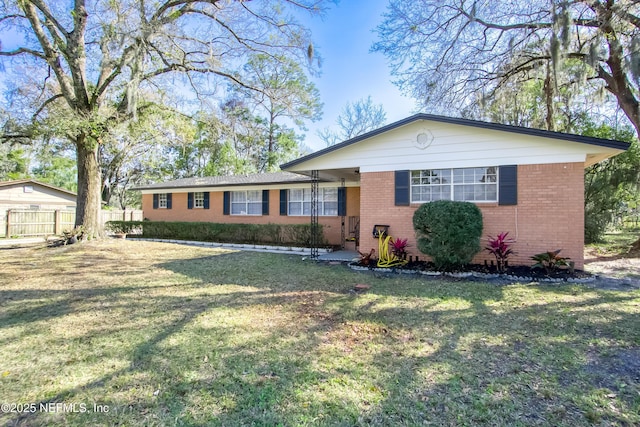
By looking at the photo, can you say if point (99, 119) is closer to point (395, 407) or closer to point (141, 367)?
point (141, 367)

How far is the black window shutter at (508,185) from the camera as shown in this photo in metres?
7.36

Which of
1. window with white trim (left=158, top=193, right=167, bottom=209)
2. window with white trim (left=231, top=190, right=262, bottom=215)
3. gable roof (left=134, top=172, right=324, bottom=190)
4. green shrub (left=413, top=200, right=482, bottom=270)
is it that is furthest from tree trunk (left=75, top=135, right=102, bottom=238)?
green shrub (left=413, top=200, right=482, bottom=270)

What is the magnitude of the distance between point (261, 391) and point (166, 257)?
837 cm

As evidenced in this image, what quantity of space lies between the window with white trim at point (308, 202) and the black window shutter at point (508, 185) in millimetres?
6453

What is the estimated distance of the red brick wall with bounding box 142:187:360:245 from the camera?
12.4 m

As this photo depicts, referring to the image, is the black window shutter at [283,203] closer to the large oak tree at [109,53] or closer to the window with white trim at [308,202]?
the window with white trim at [308,202]

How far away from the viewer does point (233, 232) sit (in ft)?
46.2

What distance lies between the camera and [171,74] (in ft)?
38.7

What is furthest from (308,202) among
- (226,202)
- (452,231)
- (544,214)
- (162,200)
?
(162,200)

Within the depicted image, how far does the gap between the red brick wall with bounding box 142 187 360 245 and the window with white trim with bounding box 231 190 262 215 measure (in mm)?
275

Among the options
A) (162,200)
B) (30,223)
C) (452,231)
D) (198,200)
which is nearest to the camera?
(452,231)

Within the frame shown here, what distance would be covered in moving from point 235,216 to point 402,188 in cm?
944

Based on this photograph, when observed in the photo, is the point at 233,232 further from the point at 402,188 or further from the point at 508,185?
the point at 508,185

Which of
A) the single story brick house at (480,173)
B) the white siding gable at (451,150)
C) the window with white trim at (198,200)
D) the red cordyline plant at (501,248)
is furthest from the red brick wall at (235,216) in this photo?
the red cordyline plant at (501,248)
